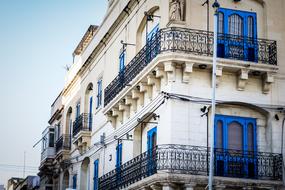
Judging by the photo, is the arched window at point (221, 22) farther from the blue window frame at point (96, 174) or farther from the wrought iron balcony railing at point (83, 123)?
the wrought iron balcony railing at point (83, 123)

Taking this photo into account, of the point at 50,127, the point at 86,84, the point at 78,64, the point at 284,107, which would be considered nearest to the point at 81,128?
the point at 86,84

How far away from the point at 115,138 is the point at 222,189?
7.30 m

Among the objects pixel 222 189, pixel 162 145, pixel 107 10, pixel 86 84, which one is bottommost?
pixel 222 189

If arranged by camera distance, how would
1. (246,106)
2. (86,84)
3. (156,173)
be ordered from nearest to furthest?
(156,173), (246,106), (86,84)

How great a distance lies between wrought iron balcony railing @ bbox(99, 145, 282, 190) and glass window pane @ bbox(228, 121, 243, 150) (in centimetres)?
34

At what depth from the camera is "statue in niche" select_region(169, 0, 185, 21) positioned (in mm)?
22234

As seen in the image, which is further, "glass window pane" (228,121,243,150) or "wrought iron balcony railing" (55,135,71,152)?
"wrought iron balcony railing" (55,135,71,152)

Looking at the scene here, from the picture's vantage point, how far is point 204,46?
2202cm

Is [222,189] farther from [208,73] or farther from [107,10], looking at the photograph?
[107,10]

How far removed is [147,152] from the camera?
22.7m

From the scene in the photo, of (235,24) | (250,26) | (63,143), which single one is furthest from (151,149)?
(63,143)

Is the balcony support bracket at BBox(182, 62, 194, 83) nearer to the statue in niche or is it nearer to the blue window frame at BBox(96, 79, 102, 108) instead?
the statue in niche

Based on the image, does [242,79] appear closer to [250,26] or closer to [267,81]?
[267,81]

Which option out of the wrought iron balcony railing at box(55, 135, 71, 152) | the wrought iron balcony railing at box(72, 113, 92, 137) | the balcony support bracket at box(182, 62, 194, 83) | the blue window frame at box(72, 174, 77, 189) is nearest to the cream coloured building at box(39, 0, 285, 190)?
the balcony support bracket at box(182, 62, 194, 83)
